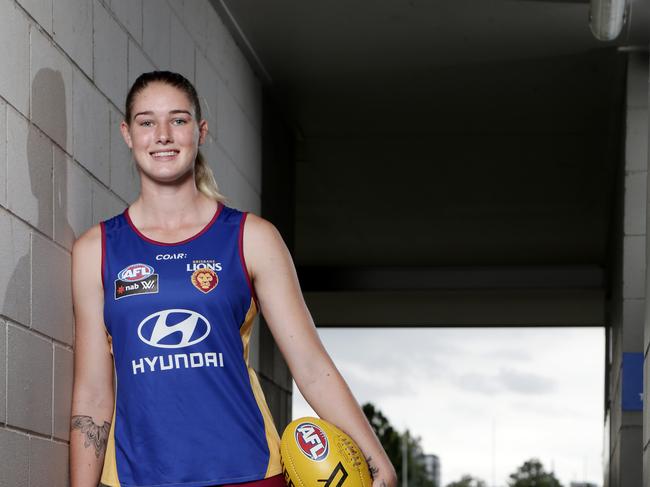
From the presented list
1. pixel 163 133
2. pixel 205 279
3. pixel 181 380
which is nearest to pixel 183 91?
pixel 163 133

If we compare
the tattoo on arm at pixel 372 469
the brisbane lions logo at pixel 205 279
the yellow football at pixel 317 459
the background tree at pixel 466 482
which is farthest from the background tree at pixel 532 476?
the brisbane lions logo at pixel 205 279

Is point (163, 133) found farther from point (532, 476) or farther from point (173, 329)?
point (532, 476)

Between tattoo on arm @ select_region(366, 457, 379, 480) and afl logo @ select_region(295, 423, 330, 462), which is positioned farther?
tattoo on arm @ select_region(366, 457, 379, 480)

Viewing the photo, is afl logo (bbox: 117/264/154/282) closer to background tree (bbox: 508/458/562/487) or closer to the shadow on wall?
the shadow on wall

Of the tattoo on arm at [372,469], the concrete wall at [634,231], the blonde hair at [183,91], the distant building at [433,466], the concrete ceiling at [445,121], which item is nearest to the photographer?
the tattoo on arm at [372,469]

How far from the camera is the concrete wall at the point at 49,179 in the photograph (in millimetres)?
2805

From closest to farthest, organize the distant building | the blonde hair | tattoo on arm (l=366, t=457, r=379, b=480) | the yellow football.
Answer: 1. the yellow football
2. tattoo on arm (l=366, t=457, r=379, b=480)
3. the blonde hair
4. the distant building

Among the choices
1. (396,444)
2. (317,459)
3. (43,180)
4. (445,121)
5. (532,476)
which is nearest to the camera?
(317,459)

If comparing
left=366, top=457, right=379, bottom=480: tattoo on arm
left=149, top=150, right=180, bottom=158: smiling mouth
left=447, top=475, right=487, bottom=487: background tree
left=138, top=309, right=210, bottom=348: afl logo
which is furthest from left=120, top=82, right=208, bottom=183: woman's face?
left=447, top=475, right=487, bottom=487: background tree

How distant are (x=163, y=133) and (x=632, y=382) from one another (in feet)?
14.0

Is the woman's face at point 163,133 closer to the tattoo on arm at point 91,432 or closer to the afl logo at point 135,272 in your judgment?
the afl logo at point 135,272

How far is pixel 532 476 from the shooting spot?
357 ft

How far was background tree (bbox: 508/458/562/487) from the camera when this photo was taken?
105750 mm

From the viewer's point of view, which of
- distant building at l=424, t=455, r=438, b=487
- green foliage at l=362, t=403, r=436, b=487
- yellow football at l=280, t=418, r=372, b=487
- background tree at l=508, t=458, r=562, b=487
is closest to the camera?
yellow football at l=280, t=418, r=372, b=487
